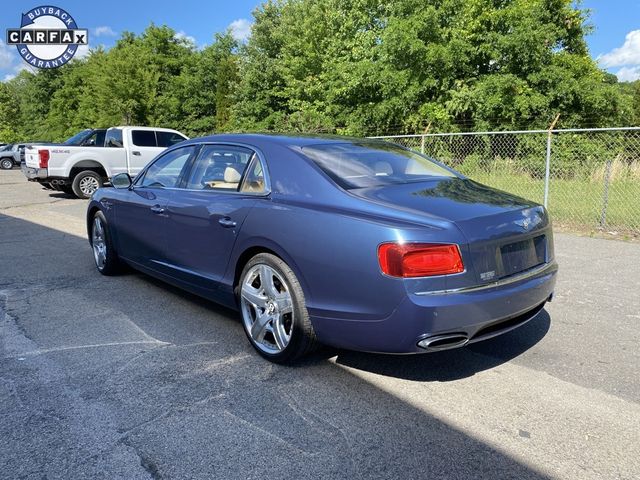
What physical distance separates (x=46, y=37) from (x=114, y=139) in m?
7.90

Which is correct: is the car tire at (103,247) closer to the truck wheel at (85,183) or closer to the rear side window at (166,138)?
the truck wheel at (85,183)

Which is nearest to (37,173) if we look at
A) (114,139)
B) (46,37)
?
(114,139)

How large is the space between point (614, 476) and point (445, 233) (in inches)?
53.0

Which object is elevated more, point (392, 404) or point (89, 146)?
point (89, 146)

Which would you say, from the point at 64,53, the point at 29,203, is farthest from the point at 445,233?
the point at 64,53

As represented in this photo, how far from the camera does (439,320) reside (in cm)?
276

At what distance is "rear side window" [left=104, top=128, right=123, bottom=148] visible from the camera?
14602 mm

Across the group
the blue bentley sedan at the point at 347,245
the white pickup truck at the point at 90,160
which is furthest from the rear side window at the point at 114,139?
the blue bentley sedan at the point at 347,245

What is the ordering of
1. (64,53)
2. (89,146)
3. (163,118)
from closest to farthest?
(89,146)
(64,53)
(163,118)

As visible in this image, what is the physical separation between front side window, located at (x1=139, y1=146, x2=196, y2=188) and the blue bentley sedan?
0.13 feet

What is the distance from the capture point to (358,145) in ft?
13.7

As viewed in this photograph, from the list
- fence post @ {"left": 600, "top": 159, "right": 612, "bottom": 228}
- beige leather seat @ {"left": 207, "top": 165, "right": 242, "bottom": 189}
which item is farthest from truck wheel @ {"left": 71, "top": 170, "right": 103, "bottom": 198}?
fence post @ {"left": 600, "top": 159, "right": 612, "bottom": 228}

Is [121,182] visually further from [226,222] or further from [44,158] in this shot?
[44,158]

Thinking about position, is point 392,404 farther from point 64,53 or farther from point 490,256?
point 64,53
